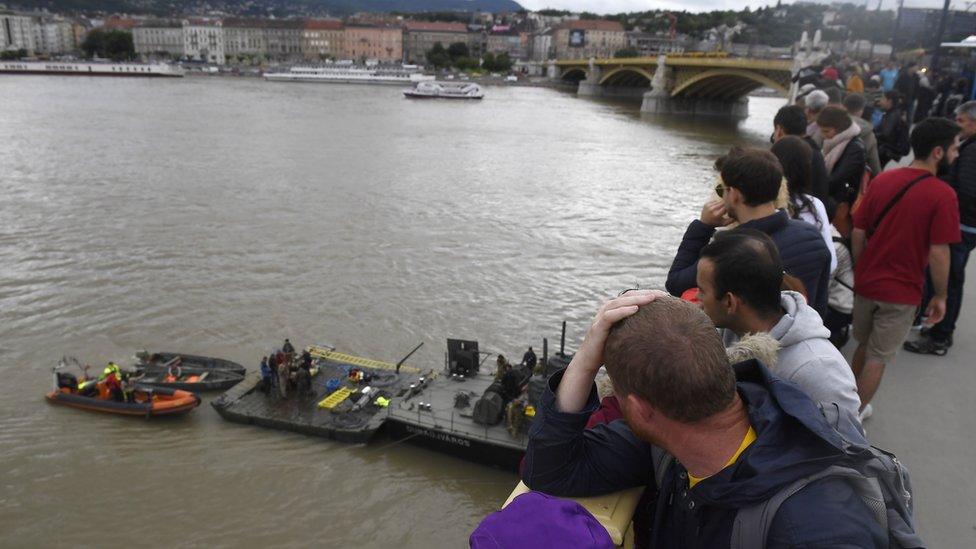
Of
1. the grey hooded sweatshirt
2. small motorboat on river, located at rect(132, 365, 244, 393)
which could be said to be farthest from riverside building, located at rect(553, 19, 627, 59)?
the grey hooded sweatshirt

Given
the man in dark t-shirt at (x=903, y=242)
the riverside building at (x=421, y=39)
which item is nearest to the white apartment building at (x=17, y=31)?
the riverside building at (x=421, y=39)

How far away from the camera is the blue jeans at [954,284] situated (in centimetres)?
530

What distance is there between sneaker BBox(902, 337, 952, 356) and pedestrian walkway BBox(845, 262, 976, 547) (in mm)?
59

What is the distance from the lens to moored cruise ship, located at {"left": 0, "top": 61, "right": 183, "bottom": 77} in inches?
3994

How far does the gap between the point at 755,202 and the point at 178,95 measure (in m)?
75.4

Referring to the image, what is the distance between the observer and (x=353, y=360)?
1245cm

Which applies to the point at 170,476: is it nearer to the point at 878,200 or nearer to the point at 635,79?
Result: the point at 878,200

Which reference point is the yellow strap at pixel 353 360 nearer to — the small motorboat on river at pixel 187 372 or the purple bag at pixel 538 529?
the small motorboat on river at pixel 187 372

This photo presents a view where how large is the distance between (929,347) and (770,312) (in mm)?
4021

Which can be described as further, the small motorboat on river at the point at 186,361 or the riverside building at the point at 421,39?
the riverside building at the point at 421,39

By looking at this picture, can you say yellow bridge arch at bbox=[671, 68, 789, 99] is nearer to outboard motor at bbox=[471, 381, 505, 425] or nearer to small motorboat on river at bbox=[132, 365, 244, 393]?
outboard motor at bbox=[471, 381, 505, 425]

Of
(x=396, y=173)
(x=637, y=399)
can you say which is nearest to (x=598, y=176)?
(x=396, y=173)

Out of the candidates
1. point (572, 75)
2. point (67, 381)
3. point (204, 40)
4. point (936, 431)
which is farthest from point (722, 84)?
point (204, 40)

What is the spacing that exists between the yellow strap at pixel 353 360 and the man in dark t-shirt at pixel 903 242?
8.47 metres
